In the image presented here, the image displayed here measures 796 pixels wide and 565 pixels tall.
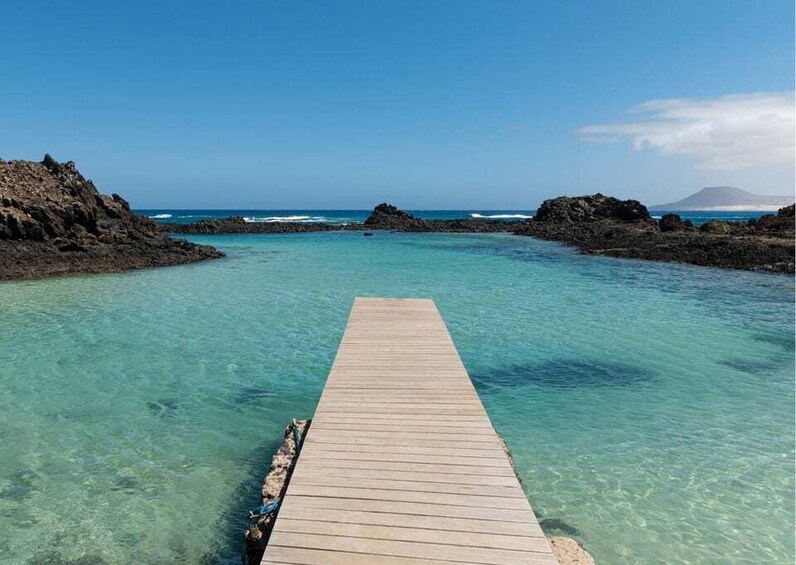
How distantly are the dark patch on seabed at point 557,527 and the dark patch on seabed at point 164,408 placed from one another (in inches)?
262

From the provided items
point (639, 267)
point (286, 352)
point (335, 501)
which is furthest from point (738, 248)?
point (335, 501)

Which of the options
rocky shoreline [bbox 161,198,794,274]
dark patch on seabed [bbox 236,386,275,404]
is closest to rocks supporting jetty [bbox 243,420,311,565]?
dark patch on seabed [bbox 236,386,275,404]

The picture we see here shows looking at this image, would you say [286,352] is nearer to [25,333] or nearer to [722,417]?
[25,333]

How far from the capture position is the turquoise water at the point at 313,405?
6.31 m

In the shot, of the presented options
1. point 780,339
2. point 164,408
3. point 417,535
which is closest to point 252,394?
point 164,408

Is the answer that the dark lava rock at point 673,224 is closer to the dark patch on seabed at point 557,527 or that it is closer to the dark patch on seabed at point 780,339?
the dark patch on seabed at point 780,339

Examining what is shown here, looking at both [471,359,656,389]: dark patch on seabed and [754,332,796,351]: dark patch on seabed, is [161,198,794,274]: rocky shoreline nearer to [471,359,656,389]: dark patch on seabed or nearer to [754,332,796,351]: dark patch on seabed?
[754,332,796,351]: dark patch on seabed

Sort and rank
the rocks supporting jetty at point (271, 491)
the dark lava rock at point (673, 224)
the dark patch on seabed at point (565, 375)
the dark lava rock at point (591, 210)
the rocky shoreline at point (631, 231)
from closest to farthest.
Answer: the rocks supporting jetty at point (271, 491)
the dark patch on seabed at point (565, 375)
the rocky shoreline at point (631, 231)
the dark lava rock at point (673, 224)
the dark lava rock at point (591, 210)

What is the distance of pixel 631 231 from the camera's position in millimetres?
53344

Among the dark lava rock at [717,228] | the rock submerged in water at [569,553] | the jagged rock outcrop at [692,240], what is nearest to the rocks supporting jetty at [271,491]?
the rock submerged in water at [569,553]

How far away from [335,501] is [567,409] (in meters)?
6.40

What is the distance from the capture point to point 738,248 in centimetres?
3472

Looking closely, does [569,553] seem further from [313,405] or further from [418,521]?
[313,405]

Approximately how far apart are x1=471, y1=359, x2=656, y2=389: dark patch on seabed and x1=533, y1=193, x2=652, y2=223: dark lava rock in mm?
62800
